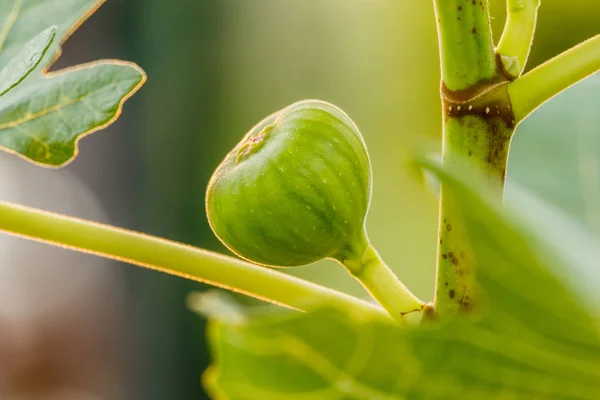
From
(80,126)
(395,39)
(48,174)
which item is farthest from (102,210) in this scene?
(80,126)

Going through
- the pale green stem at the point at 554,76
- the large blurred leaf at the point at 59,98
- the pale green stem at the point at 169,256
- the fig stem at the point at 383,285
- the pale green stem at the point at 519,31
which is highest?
the pale green stem at the point at 519,31

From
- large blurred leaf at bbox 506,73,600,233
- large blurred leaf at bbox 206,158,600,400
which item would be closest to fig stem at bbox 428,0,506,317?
large blurred leaf at bbox 206,158,600,400

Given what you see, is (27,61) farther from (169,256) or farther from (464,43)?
(464,43)

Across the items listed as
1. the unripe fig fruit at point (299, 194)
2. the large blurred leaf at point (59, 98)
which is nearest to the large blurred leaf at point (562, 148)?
the unripe fig fruit at point (299, 194)

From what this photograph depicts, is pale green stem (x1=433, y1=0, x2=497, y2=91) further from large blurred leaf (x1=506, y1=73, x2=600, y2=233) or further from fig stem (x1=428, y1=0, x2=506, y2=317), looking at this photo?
large blurred leaf (x1=506, y1=73, x2=600, y2=233)

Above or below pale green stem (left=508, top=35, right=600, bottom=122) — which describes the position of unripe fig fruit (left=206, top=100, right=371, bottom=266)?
below

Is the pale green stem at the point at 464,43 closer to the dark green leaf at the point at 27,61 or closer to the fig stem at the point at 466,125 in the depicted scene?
the fig stem at the point at 466,125

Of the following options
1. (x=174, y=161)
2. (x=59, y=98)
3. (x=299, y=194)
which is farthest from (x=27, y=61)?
(x=174, y=161)
